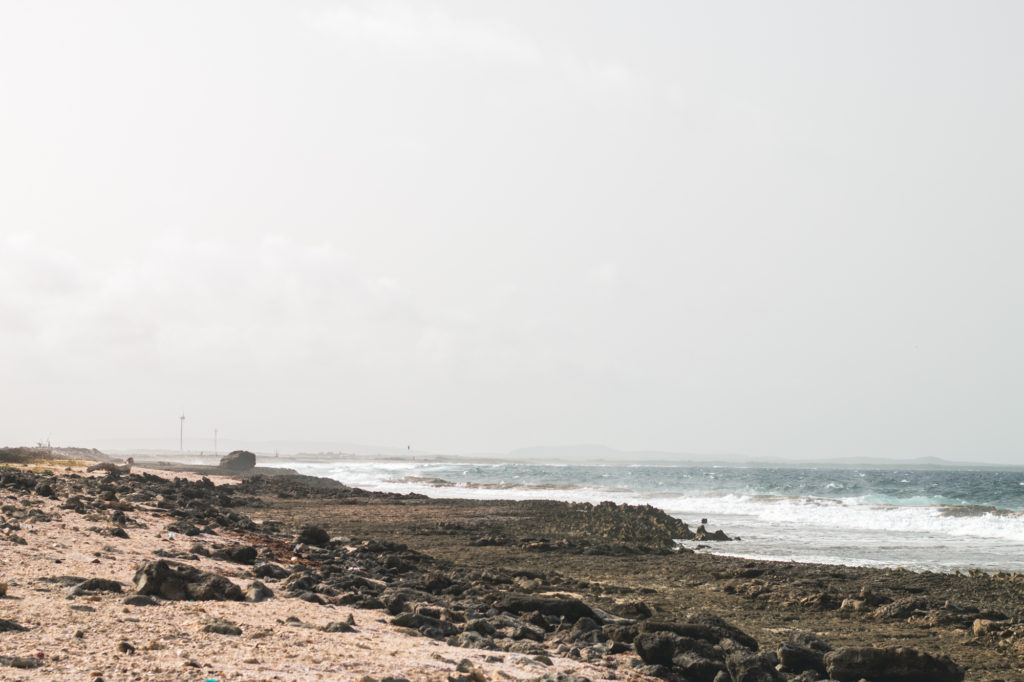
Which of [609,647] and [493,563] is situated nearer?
[609,647]

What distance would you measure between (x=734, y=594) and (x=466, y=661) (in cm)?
940

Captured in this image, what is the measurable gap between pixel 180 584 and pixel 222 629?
6.30 feet

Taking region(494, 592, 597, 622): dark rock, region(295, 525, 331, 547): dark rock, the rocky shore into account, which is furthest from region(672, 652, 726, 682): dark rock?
region(295, 525, 331, 547): dark rock

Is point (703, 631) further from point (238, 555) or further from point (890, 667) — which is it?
point (238, 555)

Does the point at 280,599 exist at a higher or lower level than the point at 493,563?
higher

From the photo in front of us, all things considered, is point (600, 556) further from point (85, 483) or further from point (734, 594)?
point (85, 483)

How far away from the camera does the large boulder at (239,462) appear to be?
82.1 m

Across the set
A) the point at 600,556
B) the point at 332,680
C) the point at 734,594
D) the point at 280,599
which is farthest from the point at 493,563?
the point at 332,680

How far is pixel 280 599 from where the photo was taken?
11055 mm

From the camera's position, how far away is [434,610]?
453 inches

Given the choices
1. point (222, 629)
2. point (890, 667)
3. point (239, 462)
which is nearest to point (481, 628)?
point (222, 629)

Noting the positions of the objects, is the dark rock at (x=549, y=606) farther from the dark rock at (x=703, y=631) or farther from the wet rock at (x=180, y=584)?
the wet rock at (x=180, y=584)

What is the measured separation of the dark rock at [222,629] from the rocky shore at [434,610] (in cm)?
2

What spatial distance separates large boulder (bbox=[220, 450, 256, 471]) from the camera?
3233 inches
